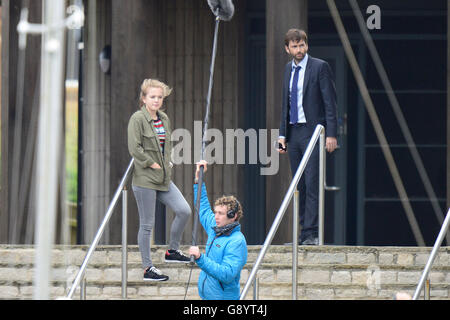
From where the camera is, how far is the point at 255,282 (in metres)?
7.97

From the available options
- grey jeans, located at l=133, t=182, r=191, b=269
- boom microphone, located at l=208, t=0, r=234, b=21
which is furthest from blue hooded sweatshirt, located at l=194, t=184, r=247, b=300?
boom microphone, located at l=208, t=0, r=234, b=21

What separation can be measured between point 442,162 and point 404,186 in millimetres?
480

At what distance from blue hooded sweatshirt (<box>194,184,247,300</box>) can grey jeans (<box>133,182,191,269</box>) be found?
A: 158cm

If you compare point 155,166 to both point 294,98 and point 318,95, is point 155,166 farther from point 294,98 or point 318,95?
point 318,95

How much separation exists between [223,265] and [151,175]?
2.00 metres

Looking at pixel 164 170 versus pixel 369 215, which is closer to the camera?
pixel 164 170

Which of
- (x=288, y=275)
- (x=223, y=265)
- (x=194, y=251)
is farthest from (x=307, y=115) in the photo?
(x=194, y=251)

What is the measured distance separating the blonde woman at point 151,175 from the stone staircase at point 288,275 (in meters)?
0.24

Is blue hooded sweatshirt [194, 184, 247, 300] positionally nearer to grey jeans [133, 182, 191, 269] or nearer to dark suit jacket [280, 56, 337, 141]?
grey jeans [133, 182, 191, 269]

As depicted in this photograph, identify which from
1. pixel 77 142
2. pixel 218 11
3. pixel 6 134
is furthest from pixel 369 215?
pixel 218 11

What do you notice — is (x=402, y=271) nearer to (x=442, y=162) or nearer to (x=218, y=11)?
(x=218, y=11)

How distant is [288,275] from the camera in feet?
31.0

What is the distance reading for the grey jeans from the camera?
915cm

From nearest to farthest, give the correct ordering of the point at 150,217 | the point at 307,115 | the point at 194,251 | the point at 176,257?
the point at 194,251, the point at 150,217, the point at 176,257, the point at 307,115
